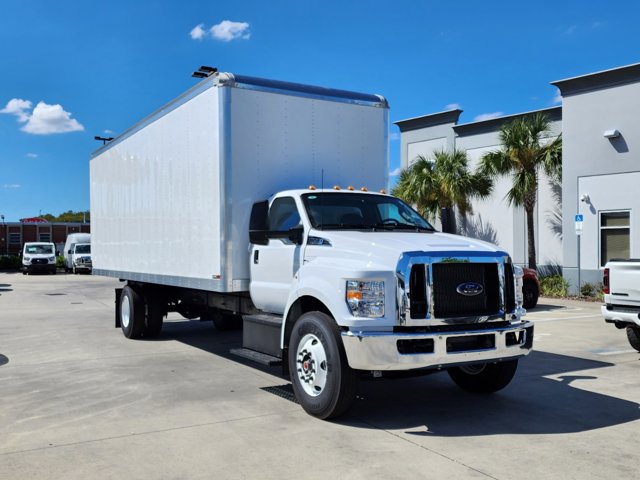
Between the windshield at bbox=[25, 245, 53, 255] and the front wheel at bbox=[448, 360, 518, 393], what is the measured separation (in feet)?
129

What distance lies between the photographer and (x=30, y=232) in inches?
2771

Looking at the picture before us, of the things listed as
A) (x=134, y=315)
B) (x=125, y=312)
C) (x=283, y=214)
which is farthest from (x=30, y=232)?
(x=283, y=214)

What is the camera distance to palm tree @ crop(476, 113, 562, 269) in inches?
855

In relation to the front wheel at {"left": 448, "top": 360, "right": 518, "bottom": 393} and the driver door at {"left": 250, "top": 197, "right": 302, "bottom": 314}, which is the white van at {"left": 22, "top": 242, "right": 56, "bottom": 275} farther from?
the front wheel at {"left": 448, "top": 360, "right": 518, "bottom": 393}

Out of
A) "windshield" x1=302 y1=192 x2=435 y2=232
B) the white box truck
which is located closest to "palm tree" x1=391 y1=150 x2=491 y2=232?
the white box truck

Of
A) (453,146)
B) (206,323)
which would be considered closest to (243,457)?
(206,323)

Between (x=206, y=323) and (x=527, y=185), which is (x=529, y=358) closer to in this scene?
(x=206, y=323)

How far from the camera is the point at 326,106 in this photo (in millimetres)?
8469

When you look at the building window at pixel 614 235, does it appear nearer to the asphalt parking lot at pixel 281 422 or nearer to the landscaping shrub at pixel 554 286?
the landscaping shrub at pixel 554 286

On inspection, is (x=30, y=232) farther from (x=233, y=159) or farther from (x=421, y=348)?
(x=421, y=348)

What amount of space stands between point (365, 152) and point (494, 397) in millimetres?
3719

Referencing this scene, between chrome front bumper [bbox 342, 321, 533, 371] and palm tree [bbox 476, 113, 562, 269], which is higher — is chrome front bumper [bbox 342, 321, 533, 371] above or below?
below

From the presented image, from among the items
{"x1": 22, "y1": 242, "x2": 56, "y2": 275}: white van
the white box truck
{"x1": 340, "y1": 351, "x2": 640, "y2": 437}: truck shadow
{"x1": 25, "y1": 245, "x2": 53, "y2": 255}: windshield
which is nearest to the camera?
the white box truck

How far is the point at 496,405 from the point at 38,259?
1540 inches
